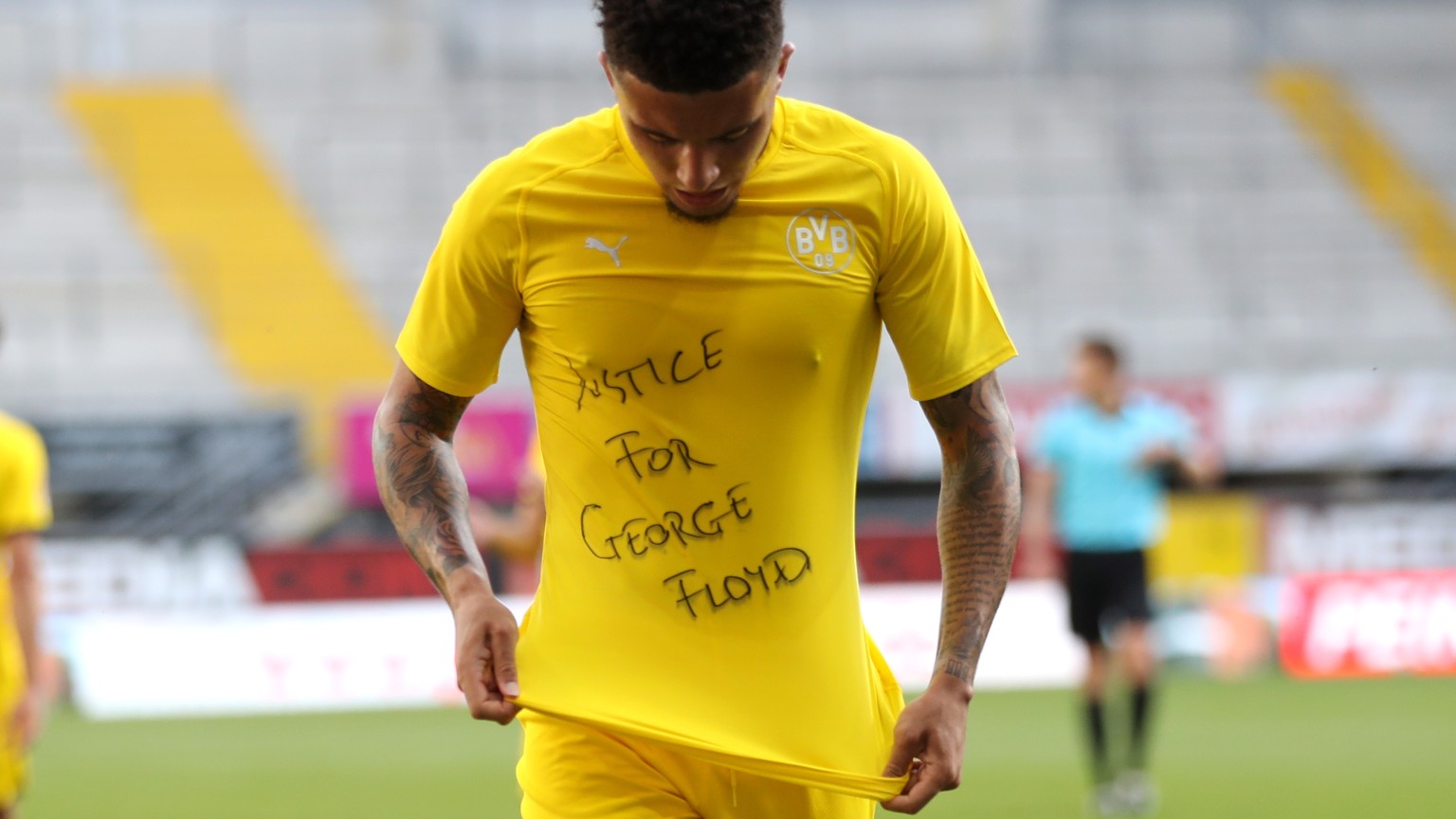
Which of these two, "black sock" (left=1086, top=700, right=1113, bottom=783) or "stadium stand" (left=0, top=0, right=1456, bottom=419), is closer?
"black sock" (left=1086, top=700, right=1113, bottom=783)

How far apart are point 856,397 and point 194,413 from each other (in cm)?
1485

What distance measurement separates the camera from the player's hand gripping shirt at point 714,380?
2.57 metres

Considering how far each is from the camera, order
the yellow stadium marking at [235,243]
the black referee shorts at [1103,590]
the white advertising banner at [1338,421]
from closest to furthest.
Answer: the black referee shorts at [1103,590] → the white advertising banner at [1338,421] → the yellow stadium marking at [235,243]

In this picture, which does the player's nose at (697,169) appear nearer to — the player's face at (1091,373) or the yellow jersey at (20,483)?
the yellow jersey at (20,483)

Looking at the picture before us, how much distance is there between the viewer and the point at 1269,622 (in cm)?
1462

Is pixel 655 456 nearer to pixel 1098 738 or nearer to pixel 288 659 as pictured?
pixel 1098 738

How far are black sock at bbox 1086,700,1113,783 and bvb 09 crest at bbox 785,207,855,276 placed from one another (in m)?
6.46

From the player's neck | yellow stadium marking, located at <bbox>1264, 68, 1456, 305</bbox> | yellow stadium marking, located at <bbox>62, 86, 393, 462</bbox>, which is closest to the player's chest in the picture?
the player's neck

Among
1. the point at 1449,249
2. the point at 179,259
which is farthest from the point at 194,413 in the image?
the point at 1449,249

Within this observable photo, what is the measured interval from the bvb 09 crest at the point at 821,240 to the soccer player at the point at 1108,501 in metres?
6.59

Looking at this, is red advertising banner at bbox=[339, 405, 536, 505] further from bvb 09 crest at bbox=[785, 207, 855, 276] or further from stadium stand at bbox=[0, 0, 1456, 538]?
bvb 09 crest at bbox=[785, 207, 855, 276]

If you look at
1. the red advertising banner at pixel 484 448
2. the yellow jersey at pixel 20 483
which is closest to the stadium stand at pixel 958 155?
the red advertising banner at pixel 484 448

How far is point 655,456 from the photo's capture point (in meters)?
2.61

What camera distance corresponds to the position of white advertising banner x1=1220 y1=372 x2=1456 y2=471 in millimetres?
16781
